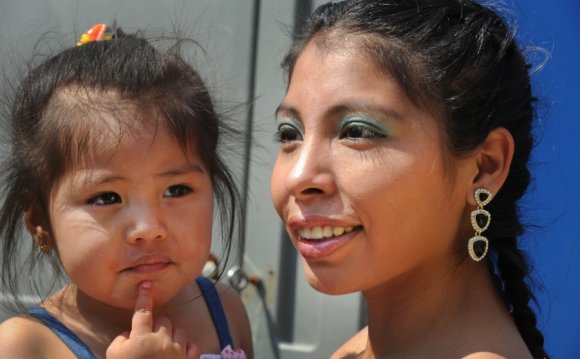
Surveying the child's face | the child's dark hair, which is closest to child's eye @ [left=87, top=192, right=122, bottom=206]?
the child's face

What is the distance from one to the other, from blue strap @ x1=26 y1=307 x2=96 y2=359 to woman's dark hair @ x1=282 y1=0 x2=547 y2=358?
86 cm

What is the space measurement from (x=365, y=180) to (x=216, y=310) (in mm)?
821

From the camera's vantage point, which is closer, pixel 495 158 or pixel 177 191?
pixel 495 158

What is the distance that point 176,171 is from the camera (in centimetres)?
224

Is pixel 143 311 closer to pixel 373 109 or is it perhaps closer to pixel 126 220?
pixel 126 220

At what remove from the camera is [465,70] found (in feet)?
6.65

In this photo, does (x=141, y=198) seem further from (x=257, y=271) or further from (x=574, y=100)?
(x=574, y=100)

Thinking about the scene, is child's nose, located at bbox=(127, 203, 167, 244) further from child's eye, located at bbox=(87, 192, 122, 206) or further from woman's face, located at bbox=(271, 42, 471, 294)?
woman's face, located at bbox=(271, 42, 471, 294)

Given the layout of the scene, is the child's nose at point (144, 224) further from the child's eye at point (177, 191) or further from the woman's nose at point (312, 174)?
the woman's nose at point (312, 174)

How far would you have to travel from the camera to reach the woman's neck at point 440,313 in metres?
2.02

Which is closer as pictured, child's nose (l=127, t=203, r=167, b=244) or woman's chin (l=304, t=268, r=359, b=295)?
woman's chin (l=304, t=268, r=359, b=295)

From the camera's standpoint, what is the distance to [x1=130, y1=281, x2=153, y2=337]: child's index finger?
218cm

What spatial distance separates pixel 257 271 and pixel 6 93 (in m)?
0.94

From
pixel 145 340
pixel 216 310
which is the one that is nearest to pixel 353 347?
pixel 216 310
